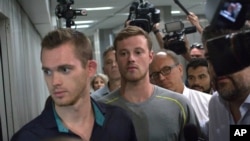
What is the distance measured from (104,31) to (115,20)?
206 cm

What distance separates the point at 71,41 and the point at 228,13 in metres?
0.74

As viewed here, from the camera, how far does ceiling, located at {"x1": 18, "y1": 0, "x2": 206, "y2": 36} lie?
474 cm

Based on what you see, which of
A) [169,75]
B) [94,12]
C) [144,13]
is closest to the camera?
[169,75]

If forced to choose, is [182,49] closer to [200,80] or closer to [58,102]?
[200,80]

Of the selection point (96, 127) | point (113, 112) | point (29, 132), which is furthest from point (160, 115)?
point (29, 132)

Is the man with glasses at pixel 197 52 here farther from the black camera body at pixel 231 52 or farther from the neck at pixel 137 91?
the black camera body at pixel 231 52

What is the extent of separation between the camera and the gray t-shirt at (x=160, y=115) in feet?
5.92

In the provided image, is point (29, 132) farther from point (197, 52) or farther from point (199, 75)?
point (197, 52)

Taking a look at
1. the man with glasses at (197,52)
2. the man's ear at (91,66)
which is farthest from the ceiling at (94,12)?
the man's ear at (91,66)

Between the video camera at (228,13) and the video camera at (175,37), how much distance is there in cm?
206

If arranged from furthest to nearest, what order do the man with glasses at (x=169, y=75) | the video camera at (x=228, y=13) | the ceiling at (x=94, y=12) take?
the ceiling at (x=94, y=12) < the man with glasses at (x=169, y=75) < the video camera at (x=228, y=13)

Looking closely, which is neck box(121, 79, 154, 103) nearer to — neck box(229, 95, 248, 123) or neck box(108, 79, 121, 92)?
neck box(229, 95, 248, 123)

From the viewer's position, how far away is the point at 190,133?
5.81 feet

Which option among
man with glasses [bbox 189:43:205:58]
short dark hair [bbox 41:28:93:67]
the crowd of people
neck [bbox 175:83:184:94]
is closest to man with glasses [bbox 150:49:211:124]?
neck [bbox 175:83:184:94]
